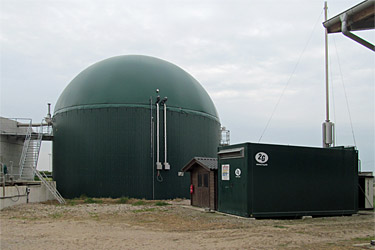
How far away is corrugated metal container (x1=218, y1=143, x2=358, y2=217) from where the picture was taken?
17.0 m

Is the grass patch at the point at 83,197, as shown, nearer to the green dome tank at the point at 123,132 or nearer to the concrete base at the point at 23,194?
the green dome tank at the point at 123,132

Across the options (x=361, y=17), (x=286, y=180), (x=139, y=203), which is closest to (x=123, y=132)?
(x=139, y=203)

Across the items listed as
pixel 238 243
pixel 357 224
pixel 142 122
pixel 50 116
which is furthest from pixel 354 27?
pixel 50 116

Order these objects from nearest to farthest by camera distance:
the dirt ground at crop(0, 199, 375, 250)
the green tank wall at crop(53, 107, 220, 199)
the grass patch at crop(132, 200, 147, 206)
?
1. the dirt ground at crop(0, 199, 375, 250)
2. the grass patch at crop(132, 200, 147, 206)
3. the green tank wall at crop(53, 107, 220, 199)

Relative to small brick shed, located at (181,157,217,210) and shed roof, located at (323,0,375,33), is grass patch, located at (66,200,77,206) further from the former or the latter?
shed roof, located at (323,0,375,33)

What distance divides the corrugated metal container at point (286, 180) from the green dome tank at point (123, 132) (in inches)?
358

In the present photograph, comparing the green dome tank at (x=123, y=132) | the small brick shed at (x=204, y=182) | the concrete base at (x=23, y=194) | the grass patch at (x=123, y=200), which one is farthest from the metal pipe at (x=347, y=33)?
the green dome tank at (x=123, y=132)

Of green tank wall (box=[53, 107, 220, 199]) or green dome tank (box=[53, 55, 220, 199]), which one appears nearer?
green tank wall (box=[53, 107, 220, 199])

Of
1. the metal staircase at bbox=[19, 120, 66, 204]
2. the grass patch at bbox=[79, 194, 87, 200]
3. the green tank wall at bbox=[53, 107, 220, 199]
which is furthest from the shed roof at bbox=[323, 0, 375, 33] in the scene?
the metal staircase at bbox=[19, 120, 66, 204]

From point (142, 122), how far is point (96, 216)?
33.8 ft

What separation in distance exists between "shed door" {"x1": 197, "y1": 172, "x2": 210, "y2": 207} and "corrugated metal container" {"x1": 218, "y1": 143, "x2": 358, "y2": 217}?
159cm

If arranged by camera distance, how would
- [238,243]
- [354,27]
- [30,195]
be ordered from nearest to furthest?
1. [354,27]
2. [238,243]
3. [30,195]

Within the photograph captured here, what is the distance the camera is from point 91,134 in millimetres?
27188

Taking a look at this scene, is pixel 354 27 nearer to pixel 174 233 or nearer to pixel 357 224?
pixel 174 233
